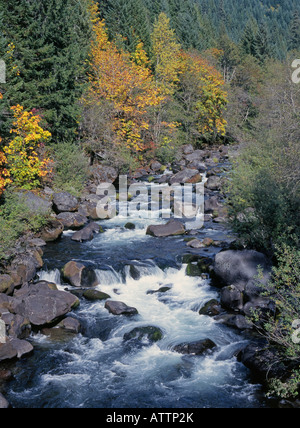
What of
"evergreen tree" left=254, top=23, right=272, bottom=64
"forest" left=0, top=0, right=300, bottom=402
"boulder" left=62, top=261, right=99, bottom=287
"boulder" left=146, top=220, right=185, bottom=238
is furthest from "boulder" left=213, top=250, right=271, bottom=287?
"evergreen tree" left=254, top=23, right=272, bottom=64

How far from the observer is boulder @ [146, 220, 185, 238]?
1794cm

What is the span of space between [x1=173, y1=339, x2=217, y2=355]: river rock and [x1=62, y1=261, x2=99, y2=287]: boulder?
180 inches

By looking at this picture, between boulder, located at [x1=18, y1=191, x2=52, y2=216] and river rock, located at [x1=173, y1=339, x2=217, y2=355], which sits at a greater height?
boulder, located at [x1=18, y1=191, x2=52, y2=216]

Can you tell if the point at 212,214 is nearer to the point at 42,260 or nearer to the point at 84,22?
the point at 42,260

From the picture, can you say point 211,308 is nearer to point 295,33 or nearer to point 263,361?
point 263,361

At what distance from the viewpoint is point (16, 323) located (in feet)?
34.4

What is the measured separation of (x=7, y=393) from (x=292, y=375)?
6.09 m

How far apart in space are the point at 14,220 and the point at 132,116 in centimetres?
1798

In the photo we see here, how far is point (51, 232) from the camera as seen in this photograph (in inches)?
682

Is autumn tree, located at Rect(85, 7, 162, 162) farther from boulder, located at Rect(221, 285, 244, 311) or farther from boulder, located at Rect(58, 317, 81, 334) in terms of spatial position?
boulder, located at Rect(58, 317, 81, 334)

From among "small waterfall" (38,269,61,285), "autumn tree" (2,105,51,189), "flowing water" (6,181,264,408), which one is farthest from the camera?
"autumn tree" (2,105,51,189)

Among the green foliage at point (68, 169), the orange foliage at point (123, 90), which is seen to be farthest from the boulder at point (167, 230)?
the orange foliage at point (123, 90)

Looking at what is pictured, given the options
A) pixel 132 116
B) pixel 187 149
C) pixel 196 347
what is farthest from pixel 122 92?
pixel 196 347

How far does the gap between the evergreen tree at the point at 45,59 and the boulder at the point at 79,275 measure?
10490 millimetres
